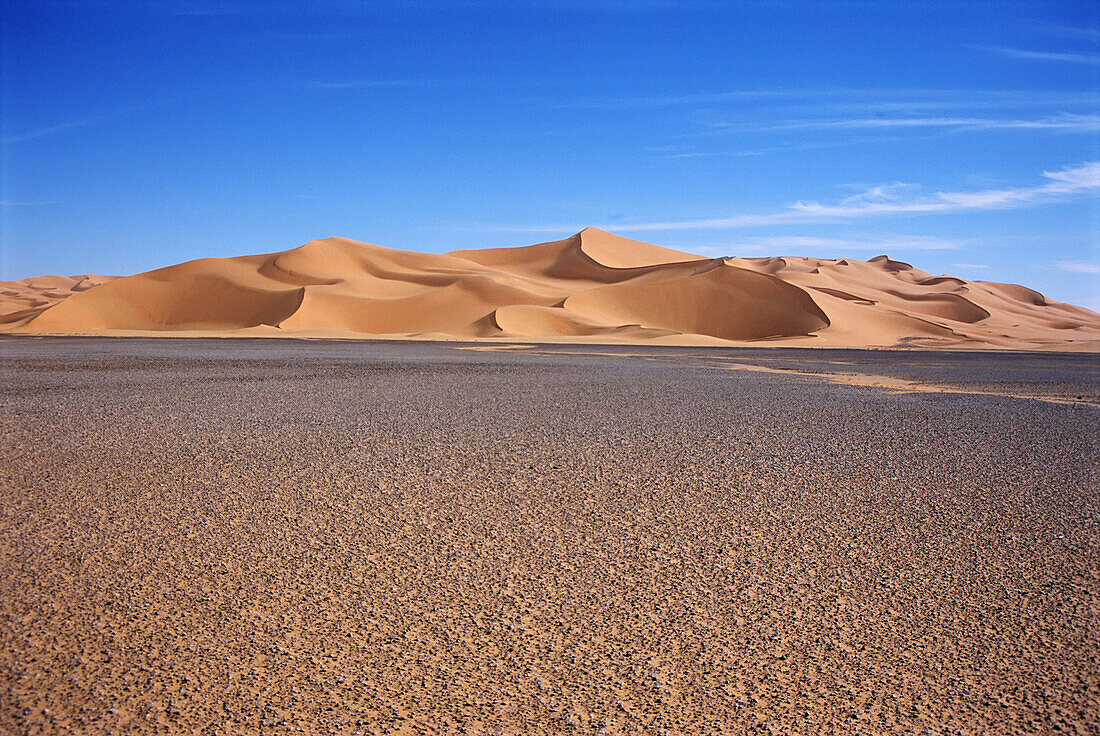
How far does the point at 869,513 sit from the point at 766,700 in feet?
11.1

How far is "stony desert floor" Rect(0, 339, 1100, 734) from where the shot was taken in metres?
3.34

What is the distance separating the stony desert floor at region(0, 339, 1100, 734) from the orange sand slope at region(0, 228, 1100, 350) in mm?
43848

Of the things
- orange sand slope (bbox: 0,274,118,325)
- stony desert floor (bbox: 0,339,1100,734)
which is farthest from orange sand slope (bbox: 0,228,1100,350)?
stony desert floor (bbox: 0,339,1100,734)

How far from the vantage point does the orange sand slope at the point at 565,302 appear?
6294 cm

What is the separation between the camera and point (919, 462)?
337 inches

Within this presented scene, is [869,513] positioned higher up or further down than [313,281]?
further down

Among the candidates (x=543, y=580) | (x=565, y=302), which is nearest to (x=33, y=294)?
(x=565, y=302)

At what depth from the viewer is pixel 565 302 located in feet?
238

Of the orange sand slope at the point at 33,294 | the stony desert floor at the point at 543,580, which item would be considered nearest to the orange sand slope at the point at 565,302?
the orange sand slope at the point at 33,294

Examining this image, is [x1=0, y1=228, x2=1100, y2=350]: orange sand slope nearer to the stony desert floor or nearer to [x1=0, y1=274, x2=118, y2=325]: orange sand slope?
[x1=0, y1=274, x2=118, y2=325]: orange sand slope

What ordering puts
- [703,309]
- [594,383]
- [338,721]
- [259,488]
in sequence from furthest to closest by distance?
[703,309], [594,383], [259,488], [338,721]

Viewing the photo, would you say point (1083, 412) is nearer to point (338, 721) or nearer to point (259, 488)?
point (259, 488)

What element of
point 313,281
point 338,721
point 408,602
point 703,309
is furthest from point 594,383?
point 313,281

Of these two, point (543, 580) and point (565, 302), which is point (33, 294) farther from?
point (543, 580)
